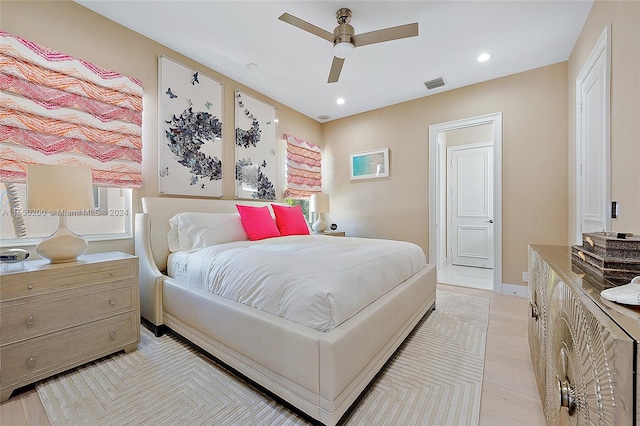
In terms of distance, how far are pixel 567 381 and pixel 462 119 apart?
3538 millimetres

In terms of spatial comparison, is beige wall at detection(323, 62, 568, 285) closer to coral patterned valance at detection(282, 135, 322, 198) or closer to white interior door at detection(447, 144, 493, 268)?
coral patterned valance at detection(282, 135, 322, 198)

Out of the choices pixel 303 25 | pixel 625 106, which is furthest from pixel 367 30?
pixel 625 106

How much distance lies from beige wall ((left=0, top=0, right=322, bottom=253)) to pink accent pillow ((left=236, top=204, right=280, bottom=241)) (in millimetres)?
934

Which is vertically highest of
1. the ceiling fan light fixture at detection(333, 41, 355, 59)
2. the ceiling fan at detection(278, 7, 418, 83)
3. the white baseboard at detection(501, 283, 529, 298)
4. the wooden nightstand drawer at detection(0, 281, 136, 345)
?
the ceiling fan at detection(278, 7, 418, 83)

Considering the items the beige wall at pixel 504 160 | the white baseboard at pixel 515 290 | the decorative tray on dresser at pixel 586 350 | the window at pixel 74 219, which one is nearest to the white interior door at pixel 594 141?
the beige wall at pixel 504 160

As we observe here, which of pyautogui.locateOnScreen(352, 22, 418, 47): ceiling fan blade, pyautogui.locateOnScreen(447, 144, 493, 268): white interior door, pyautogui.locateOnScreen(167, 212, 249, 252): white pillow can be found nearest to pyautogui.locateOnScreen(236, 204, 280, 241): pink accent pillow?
pyautogui.locateOnScreen(167, 212, 249, 252): white pillow

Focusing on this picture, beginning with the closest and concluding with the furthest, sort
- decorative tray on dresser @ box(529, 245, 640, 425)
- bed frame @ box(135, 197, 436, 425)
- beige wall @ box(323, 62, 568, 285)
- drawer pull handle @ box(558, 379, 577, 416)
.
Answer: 1. decorative tray on dresser @ box(529, 245, 640, 425)
2. drawer pull handle @ box(558, 379, 577, 416)
3. bed frame @ box(135, 197, 436, 425)
4. beige wall @ box(323, 62, 568, 285)

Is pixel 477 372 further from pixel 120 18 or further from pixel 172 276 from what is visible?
pixel 120 18

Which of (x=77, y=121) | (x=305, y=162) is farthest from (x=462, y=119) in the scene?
(x=77, y=121)

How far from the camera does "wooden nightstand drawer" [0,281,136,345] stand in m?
1.49

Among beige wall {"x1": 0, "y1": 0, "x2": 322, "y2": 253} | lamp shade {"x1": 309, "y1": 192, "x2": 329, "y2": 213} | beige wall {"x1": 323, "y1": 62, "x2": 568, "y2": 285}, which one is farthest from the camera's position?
lamp shade {"x1": 309, "y1": 192, "x2": 329, "y2": 213}

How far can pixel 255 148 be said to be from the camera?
12.3 ft

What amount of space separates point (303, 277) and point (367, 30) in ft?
7.94

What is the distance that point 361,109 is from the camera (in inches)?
176
